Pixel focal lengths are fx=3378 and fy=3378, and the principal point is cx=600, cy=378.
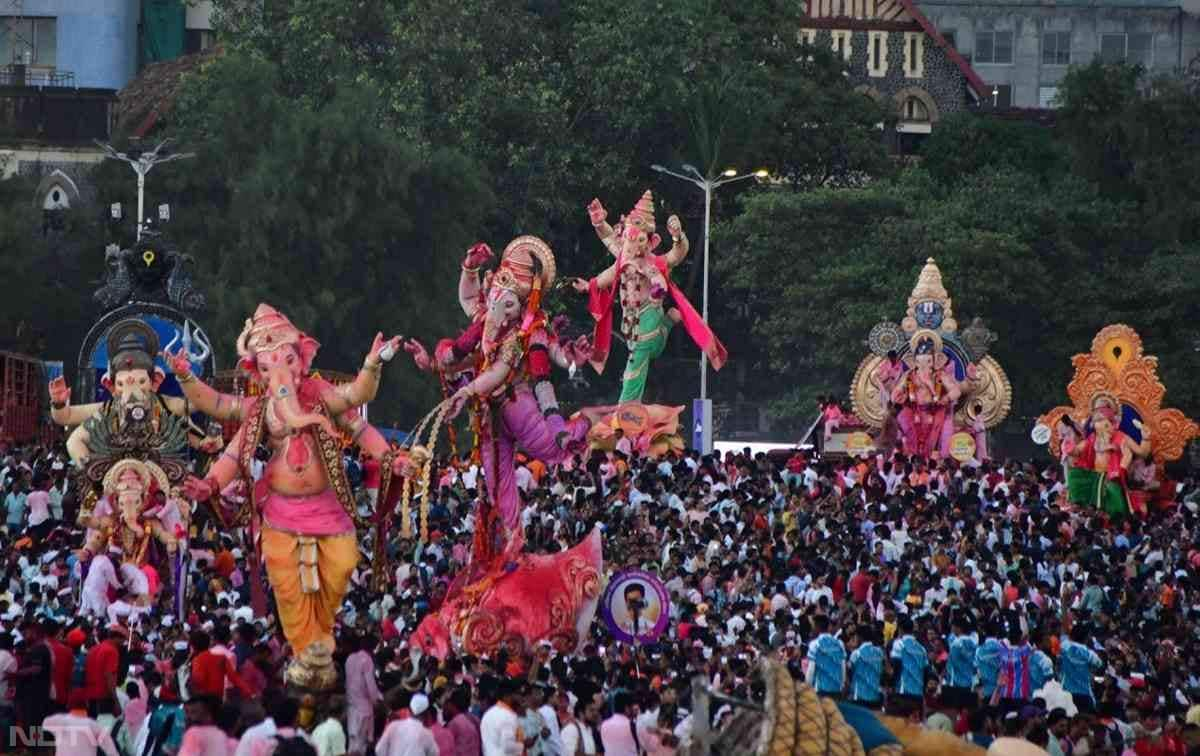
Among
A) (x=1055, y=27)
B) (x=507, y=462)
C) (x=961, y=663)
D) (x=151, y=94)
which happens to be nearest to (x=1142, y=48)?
(x=1055, y=27)

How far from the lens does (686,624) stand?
99.8ft

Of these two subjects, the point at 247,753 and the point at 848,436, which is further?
the point at 848,436

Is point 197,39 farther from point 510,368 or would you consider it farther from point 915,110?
point 510,368

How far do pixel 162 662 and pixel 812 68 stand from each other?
48.7 meters

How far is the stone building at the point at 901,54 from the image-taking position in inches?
3302

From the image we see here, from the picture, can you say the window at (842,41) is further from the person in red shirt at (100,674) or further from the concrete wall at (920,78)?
the person in red shirt at (100,674)

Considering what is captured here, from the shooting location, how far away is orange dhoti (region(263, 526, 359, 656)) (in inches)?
1068

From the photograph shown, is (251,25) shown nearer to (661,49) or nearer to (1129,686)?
(661,49)

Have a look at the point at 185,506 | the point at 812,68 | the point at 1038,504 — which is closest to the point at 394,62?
the point at 812,68

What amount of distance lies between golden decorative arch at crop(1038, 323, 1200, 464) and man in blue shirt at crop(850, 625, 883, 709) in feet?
44.4

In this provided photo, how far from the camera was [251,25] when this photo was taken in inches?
2682

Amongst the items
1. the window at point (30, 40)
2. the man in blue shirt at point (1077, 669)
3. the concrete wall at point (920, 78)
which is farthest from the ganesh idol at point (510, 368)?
the concrete wall at point (920, 78)

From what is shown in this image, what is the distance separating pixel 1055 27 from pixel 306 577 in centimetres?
7499

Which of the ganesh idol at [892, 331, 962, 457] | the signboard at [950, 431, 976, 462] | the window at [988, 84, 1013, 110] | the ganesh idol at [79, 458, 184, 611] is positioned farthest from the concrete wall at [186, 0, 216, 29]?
the ganesh idol at [79, 458, 184, 611]
